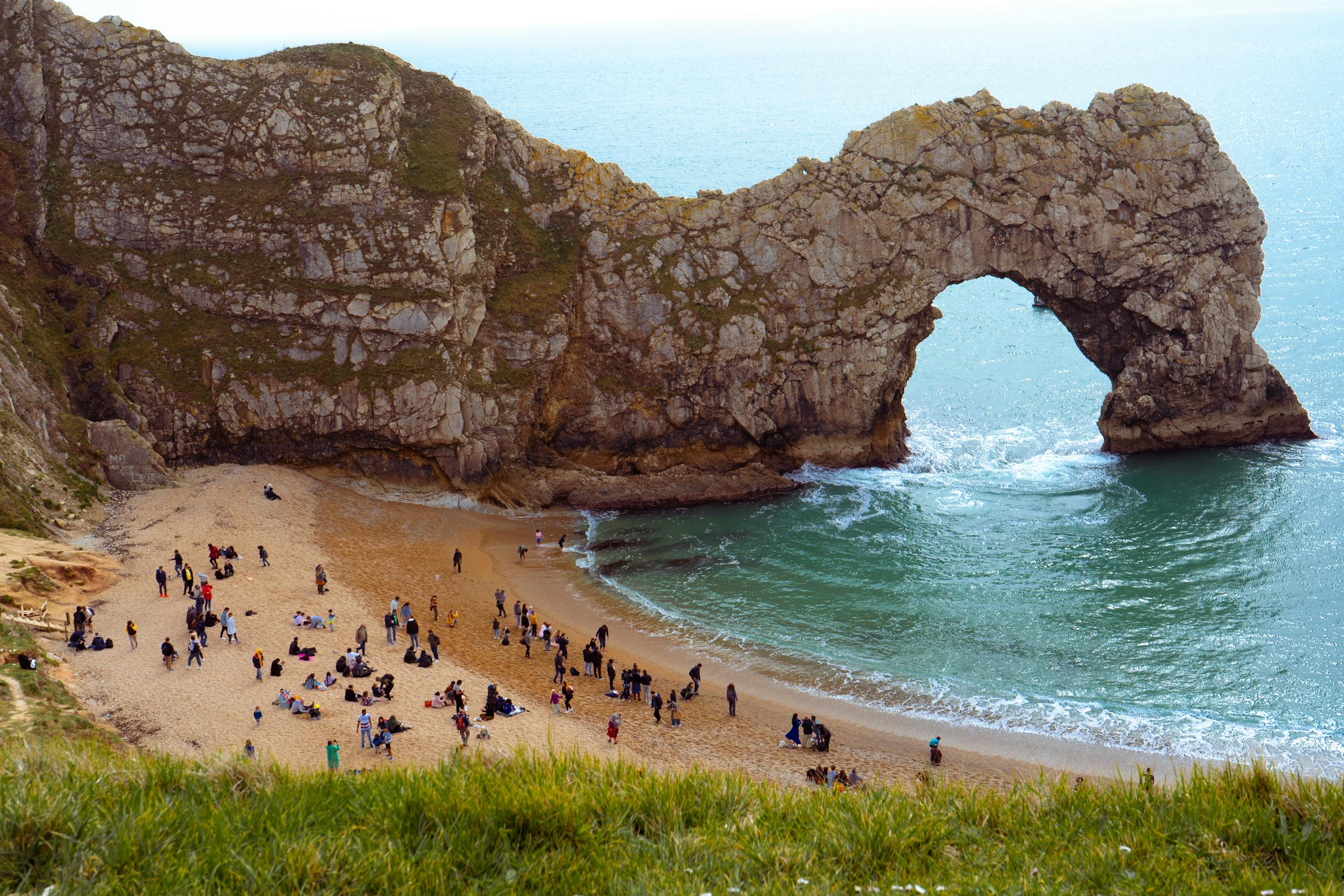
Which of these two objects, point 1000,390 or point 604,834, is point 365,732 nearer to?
point 604,834

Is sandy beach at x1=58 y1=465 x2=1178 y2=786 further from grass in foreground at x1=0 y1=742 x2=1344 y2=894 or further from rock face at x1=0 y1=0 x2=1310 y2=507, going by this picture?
grass in foreground at x1=0 y1=742 x2=1344 y2=894

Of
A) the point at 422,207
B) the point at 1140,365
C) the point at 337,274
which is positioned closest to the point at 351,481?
the point at 337,274

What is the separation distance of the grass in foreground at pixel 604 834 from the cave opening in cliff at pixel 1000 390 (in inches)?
1830

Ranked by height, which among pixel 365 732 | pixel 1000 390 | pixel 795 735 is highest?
pixel 1000 390

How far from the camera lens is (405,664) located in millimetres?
36125

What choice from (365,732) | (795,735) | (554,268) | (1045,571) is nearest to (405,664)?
(365,732)

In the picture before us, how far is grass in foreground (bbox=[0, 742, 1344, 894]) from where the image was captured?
408 inches

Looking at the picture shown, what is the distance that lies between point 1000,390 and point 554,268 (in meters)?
32.8

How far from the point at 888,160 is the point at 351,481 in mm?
31697

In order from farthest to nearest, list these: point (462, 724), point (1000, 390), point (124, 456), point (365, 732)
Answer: point (1000, 390) → point (124, 456) → point (462, 724) → point (365, 732)

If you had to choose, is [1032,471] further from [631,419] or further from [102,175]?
[102,175]

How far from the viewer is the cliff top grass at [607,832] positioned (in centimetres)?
1037

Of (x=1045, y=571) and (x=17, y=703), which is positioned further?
(x=1045, y=571)

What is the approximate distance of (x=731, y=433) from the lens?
54812mm
